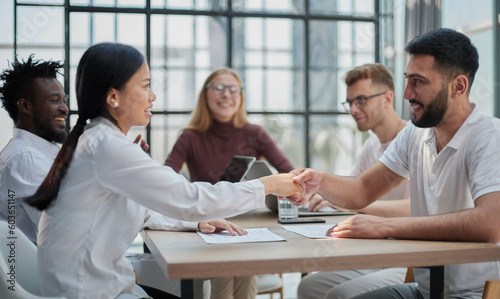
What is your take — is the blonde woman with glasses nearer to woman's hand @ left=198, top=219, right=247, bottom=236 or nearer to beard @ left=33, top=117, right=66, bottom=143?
beard @ left=33, top=117, right=66, bottom=143

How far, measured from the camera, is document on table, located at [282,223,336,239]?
1.64 meters

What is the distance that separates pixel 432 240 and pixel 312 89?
9.71 feet

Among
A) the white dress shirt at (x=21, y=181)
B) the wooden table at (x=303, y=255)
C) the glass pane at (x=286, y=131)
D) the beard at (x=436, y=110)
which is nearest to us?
the wooden table at (x=303, y=255)

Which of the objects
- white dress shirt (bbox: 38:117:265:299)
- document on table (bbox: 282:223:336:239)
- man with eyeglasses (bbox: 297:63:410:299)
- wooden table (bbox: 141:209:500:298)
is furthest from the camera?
man with eyeglasses (bbox: 297:63:410:299)

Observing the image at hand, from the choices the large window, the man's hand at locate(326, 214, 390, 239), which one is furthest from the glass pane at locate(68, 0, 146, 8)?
the man's hand at locate(326, 214, 390, 239)

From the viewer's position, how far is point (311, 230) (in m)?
1.78

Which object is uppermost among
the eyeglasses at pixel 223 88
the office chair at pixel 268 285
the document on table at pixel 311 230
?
the eyeglasses at pixel 223 88

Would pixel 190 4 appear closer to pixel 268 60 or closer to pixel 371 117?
pixel 268 60

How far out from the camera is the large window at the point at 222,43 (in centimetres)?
388

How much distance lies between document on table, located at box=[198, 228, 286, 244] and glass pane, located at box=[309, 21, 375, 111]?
2540mm

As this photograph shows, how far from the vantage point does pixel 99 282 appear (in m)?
1.42

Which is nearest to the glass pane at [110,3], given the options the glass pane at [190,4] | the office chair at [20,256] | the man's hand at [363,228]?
the glass pane at [190,4]

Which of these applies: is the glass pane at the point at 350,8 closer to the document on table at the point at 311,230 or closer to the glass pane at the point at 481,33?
the glass pane at the point at 481,33

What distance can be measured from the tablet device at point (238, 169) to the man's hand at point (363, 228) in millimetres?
758
